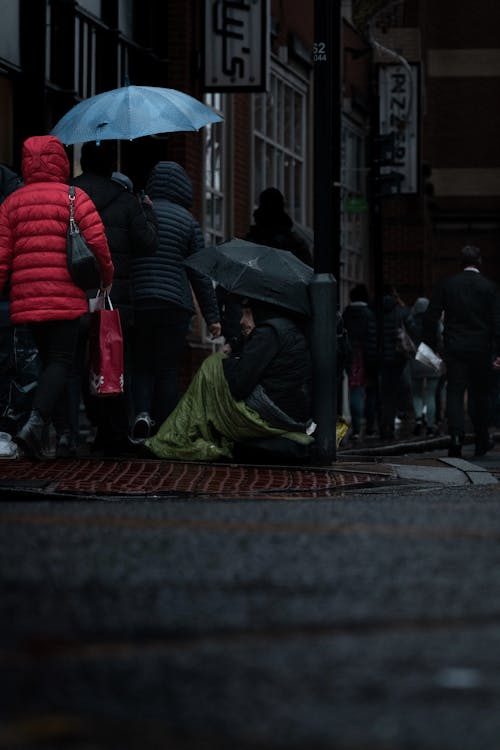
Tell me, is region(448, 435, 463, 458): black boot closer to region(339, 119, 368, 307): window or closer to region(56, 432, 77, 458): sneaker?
region(56, 432, 77, 458): sneaker

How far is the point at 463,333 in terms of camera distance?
15625 millimetres

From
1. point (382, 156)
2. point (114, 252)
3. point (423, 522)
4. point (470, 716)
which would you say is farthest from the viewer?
point (382, 156)

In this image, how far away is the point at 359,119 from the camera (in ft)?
103

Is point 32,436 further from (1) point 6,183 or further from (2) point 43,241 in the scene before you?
(1) point 6,183

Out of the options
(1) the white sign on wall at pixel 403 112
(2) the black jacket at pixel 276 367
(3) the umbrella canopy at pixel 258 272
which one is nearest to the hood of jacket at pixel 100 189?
(3) the umbrella canopy at pixel 258 272

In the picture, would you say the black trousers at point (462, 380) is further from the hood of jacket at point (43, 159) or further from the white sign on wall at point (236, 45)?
the hood of jacket at point (43, 159)

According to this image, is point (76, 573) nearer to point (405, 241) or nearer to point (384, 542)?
point (384, 542)

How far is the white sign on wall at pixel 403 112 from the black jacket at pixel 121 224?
807 inches

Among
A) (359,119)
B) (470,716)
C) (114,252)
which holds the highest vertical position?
(359,119)

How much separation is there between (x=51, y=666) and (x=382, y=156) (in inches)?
734

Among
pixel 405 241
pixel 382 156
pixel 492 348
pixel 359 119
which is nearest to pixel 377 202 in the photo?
pixel 382 156

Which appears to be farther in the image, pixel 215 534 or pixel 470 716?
pixel 215 534

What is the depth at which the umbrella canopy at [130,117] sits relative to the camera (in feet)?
40.9

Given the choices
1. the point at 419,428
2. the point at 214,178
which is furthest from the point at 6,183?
the point at 419,428
